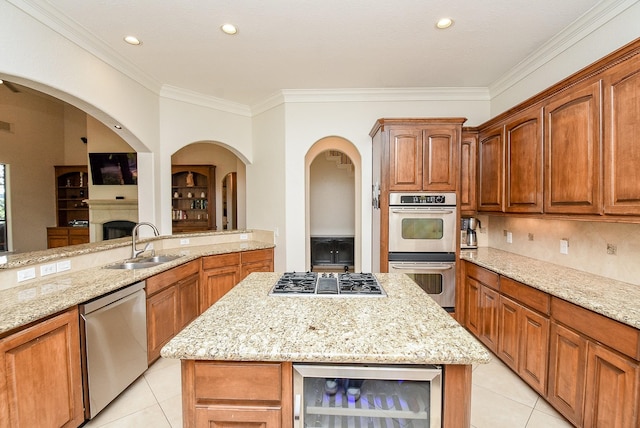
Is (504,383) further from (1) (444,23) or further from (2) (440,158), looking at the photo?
(1) (444,23)

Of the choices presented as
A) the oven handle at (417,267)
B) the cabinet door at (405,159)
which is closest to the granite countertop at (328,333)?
the oven handle at (417,267)

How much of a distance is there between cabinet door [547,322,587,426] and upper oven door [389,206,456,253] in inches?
49.8

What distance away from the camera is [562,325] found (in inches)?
70.5

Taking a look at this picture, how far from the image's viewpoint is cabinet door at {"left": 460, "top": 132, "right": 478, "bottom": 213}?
3186mm

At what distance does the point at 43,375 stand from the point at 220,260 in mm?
1845

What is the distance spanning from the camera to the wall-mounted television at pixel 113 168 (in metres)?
4.82

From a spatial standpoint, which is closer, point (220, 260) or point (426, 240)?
point (426, 240)

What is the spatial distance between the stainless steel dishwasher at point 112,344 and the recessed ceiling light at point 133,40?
2126mm

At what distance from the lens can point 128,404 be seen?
204cm

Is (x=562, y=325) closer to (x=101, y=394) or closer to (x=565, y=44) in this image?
(x=565, y=44)

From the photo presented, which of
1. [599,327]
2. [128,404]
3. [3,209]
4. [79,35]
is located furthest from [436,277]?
[3,209]

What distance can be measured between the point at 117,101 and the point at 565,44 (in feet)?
13.8

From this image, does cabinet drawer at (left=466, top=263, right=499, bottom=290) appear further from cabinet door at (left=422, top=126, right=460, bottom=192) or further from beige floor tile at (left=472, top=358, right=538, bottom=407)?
cabinet door at (left=422, top=126, right=460, bottom=192)

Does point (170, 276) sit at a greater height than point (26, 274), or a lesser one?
lesser
